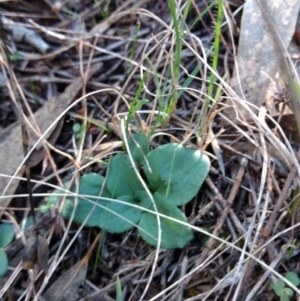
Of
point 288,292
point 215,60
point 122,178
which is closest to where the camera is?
point 288,292

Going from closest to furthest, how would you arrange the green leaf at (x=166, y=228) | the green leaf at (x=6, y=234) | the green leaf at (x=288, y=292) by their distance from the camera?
the green leaf at (x=288, y=292), the green leaf at (x=166, y=228), the green leaf at (x=6, y=234)

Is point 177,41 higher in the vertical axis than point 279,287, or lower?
higher

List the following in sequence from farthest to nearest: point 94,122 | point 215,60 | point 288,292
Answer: point 94,122 → point 215,60 → point 288,292

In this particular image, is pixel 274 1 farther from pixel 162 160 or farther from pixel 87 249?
pixel 87 249

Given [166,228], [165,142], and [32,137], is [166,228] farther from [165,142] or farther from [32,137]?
[32,137]

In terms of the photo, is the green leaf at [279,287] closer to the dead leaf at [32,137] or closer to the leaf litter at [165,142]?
the leaf litter at [165,142]

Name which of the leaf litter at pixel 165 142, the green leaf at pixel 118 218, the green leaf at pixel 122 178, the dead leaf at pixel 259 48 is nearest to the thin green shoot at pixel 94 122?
the leaf litter at pixel 165 142

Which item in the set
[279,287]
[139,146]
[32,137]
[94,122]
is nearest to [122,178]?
[139,146]
